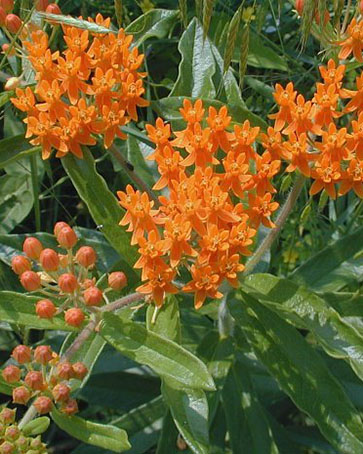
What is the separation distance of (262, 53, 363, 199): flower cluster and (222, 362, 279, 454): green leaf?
Answer: 0.65 meters

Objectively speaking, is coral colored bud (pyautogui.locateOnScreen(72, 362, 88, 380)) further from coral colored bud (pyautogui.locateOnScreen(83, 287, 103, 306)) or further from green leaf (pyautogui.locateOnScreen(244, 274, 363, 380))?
green leaf (pyautogui.locateOnScreen(244, 274, 363, 380))

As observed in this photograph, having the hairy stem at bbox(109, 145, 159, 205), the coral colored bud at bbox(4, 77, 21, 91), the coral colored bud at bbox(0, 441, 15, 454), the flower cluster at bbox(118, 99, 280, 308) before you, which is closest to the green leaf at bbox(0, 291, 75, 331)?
the flower cluster at bbox(118, 99, 280, 308)

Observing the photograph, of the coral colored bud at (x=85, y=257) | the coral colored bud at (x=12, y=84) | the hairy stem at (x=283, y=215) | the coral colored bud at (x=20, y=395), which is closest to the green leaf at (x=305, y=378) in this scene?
the hairy stem at (x=283, y=215)

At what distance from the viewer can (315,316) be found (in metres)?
1.80

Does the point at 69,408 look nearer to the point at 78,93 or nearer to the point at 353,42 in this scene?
the point at 78,93

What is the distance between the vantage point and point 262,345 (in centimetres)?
192

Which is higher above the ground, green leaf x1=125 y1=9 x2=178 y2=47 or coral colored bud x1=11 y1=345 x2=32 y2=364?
green leaf x1=125 y1=9 x2=178 y2=47

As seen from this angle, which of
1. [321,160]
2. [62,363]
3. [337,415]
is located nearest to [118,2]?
[321,160]

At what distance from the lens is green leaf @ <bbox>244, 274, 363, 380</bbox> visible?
173cm

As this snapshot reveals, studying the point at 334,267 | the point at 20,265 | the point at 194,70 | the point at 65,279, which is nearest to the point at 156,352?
the point at 65,279

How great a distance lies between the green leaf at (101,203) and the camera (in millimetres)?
1865

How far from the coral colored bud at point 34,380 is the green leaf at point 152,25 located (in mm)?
1069

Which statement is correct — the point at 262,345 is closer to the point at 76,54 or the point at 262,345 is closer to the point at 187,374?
the point at 187,374

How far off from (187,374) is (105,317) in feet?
0.81
